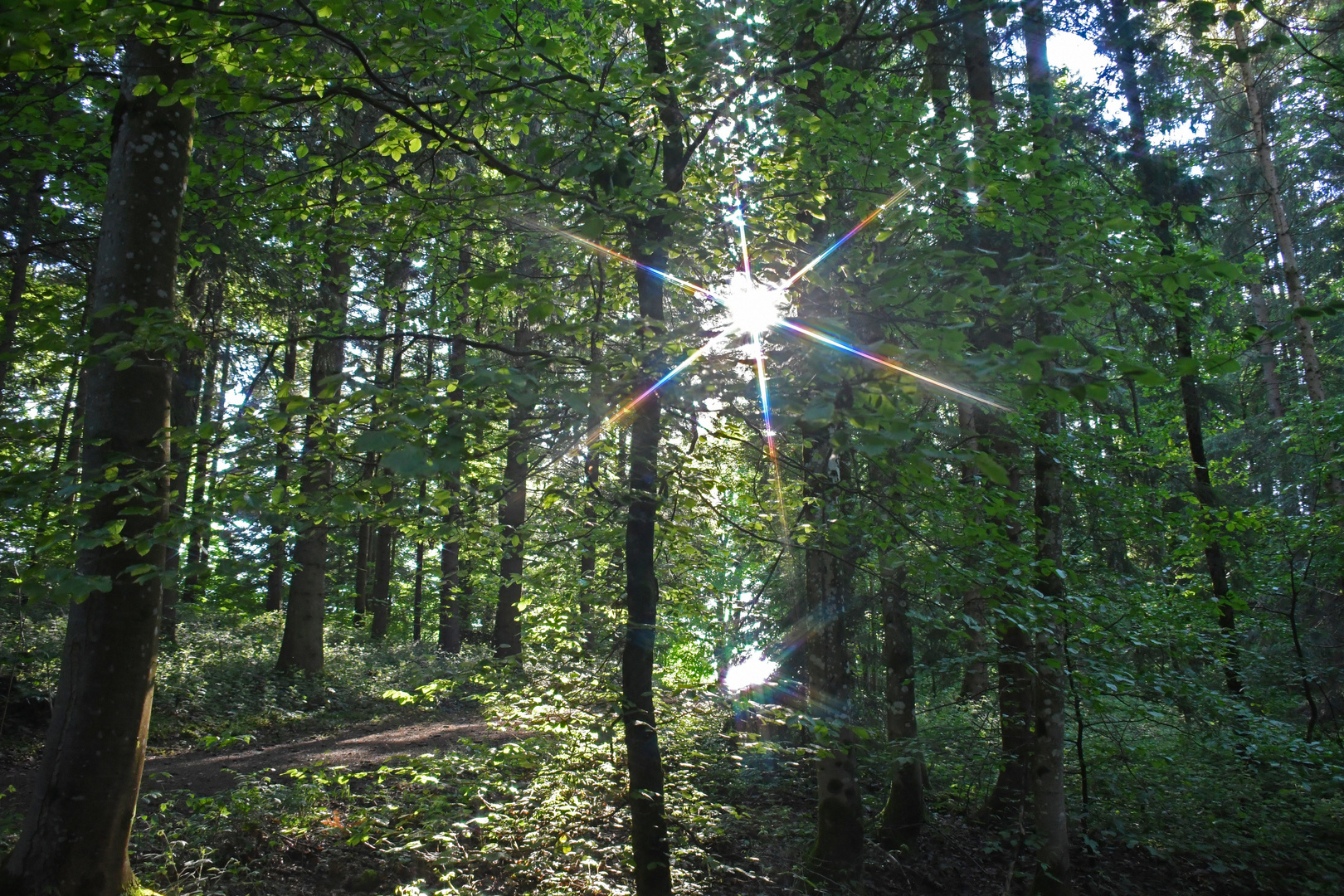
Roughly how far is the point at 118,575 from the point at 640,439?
298 cm

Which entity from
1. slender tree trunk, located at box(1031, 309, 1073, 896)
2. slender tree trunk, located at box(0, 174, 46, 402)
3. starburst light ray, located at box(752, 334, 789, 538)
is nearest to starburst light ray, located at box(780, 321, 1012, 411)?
starburst light ray, located at box(752, 334, 789, 538)

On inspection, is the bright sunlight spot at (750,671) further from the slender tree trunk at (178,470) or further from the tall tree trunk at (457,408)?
the slender tree trunk at (178,470)

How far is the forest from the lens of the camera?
351 cm

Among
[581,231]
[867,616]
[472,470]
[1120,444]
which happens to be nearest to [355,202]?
[472,470]

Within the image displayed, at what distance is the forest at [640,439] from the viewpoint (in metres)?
3.51

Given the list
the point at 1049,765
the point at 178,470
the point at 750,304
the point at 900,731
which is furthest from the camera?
the point at 900,731

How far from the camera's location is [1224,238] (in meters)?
18.3

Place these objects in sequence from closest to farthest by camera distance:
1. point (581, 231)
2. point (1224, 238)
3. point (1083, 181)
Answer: point (581, 231)
point (1083, 181)
point (1224, 238)

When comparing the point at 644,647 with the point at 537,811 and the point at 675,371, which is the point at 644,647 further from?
the point at 537,811

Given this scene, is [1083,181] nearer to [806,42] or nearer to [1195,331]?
[806,42]

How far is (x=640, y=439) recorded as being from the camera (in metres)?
4.46

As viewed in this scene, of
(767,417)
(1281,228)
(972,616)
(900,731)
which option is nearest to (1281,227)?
(1281,228)

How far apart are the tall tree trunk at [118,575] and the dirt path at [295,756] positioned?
2.28m

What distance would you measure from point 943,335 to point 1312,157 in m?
21.1
